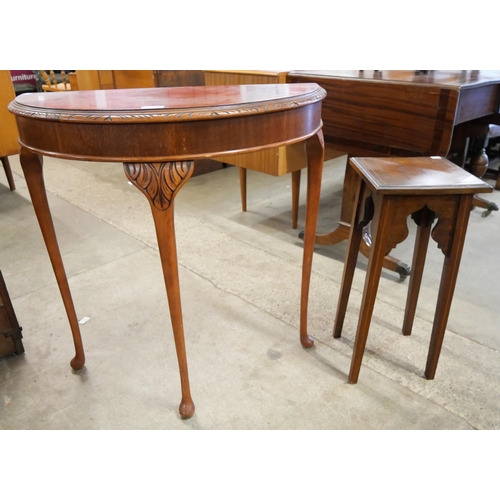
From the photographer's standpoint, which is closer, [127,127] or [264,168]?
[127,127]

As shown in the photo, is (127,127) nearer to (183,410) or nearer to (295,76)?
(183,410)

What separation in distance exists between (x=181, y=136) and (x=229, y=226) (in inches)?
63.7

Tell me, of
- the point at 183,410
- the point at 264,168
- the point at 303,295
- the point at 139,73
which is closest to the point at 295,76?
the point at 264,168

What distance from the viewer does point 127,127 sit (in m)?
0.92

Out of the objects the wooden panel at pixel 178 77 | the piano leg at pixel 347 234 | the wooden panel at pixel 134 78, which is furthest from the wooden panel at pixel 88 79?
the piano leg at pixel 347 234

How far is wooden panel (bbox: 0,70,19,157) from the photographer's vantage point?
8.95ft

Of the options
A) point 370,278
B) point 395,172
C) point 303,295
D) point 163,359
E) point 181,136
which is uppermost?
point 181,136

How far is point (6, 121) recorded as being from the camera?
2750mm

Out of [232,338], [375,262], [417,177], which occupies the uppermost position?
[417,177]

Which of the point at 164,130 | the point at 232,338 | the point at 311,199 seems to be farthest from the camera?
the point at 232,338

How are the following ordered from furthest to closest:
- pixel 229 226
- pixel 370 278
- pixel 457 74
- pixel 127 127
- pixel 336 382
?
pixel 229 226 < pixel 457 74 < pixel 336 382 < pixel 370 278 < pixel 127 127

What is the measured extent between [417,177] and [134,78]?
119 inches

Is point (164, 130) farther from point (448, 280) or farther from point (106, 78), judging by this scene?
point (106, 78)

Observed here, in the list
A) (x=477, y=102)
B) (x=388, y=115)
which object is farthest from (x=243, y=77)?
(x=477, y=102)
